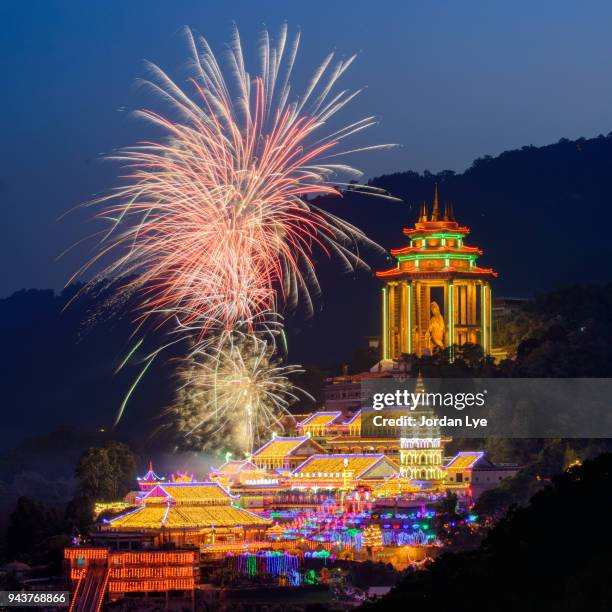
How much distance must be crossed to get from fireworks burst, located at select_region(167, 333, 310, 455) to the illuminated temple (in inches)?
72.8

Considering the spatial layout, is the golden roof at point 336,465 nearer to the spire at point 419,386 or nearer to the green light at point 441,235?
the spire at point 419,386

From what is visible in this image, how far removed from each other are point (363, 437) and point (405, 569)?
18.5 meters

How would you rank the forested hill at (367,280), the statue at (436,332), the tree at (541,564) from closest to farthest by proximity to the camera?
the tree at (541,564) < the statue at (436,332) < the forested hill at (367,280)

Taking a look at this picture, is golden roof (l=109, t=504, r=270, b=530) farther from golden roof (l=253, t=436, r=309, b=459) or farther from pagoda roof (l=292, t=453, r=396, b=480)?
golden roof (l=253, t=436, r=309, b=459)

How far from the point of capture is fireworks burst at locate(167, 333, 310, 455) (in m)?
91.8

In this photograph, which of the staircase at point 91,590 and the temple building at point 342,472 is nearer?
the staircase at point 91,590

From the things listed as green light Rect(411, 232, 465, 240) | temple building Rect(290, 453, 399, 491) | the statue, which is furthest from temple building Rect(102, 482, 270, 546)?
green light Rect(411, 232, 465, 240)

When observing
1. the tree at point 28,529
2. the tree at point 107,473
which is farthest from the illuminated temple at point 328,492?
the tree at point 107,473

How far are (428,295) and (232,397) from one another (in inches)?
775

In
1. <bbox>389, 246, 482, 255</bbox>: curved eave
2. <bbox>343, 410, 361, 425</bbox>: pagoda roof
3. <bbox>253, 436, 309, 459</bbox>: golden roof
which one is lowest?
<bbox>253, 436, 309, 459</bbox>: golden roof

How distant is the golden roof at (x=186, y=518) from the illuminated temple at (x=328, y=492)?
7 cm

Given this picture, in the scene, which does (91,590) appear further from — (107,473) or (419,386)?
(419,386)

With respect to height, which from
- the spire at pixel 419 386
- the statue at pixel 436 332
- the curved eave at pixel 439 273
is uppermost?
the curved eave at pixel 439 273

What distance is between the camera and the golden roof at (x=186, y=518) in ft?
263
